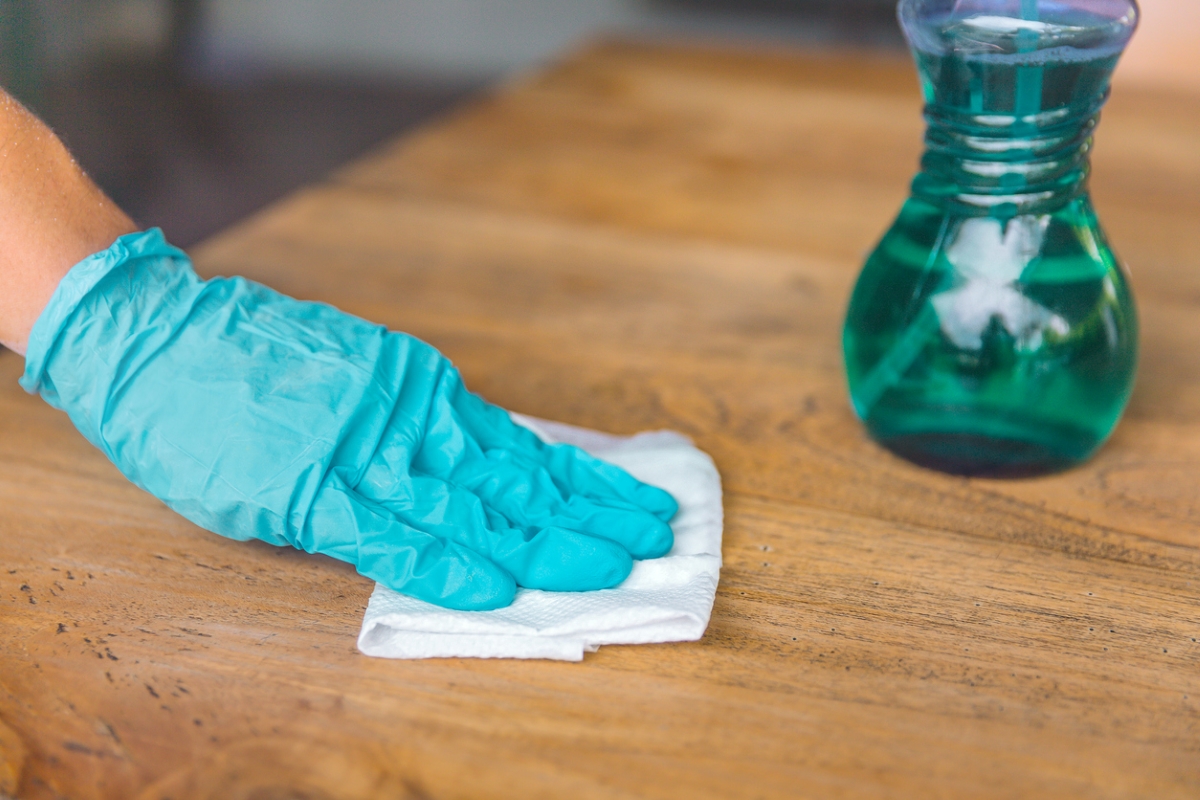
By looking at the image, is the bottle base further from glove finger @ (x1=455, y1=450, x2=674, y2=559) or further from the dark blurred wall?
the dark blurred wall

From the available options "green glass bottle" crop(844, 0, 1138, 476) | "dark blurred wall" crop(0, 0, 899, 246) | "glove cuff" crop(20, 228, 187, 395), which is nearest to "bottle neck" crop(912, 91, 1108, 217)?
"green glass bottle" crop(844, 0, 1138, 476)

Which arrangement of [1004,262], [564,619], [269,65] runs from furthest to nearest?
[269,65] → [1004,262] → [564,619]

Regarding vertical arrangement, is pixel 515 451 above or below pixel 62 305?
below

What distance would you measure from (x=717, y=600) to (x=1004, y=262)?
0.96 feet

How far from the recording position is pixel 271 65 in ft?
13.3

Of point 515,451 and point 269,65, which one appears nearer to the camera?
point 515,451

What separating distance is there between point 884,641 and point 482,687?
0.23 meters

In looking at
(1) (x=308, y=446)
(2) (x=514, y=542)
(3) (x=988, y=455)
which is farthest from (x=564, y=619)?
(3) (x=988, y=455)

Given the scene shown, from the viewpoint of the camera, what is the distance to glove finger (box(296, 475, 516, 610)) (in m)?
0.56

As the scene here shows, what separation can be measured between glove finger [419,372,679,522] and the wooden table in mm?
75

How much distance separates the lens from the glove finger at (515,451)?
2.08ft

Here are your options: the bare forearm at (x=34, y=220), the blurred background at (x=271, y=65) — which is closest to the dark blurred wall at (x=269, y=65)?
the blurred background at (x=271, y=65)

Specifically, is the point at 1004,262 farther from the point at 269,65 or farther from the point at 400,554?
the point at 269,65

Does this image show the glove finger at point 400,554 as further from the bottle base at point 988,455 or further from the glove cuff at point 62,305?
the bottle base at point 988,455
